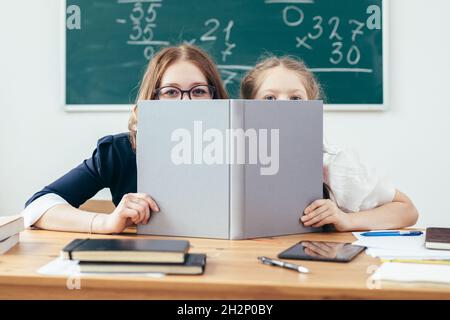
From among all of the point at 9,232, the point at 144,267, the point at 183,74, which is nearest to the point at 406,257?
the point at 144,267

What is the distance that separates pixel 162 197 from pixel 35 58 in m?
1.80

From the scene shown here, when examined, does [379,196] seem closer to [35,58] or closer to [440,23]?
[440,23]

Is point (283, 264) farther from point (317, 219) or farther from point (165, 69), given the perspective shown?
point (165, 69)

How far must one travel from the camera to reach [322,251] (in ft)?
3.31

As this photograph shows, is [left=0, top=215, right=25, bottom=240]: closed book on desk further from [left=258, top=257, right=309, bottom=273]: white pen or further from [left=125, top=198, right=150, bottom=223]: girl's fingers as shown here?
[left=258, top=257, right=309, bottom=273]: white pen

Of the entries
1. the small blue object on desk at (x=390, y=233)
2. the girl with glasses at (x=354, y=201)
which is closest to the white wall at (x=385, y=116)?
the girl with glasses at (x=354, y=201)

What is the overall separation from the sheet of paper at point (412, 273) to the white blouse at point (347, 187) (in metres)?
0.46

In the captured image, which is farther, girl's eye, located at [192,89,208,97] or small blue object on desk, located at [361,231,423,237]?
girl's eye, located at [192,89,208,97]

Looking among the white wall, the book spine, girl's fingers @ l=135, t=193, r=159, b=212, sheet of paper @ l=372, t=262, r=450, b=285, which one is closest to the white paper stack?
sheet of paper @ l=372, t=262, r=450, b=285

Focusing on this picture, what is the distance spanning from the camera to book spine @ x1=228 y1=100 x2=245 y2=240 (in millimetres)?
1121

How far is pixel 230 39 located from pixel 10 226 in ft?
5.46

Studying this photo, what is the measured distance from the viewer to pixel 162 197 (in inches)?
46.7

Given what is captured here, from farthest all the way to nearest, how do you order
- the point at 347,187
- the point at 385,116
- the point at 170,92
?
1. the point at 385,116
2. the point at 170,92
3. the point at 347,187
